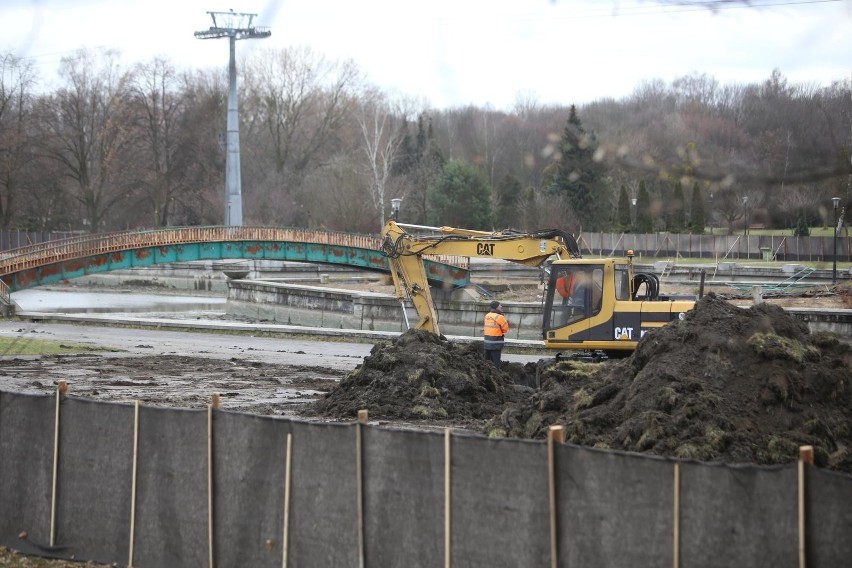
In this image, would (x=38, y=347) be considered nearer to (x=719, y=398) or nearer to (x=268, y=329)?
(x=268, y=329)

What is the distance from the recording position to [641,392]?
14.5 m

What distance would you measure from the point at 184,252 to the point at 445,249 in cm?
2515

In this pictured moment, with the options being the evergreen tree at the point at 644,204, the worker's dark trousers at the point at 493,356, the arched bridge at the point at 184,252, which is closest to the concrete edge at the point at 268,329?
the arched bridge at the point at 184,252

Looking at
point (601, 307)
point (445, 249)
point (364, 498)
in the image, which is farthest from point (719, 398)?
point (445, 249)

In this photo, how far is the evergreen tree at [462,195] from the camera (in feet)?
192

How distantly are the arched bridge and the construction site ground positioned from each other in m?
23.6

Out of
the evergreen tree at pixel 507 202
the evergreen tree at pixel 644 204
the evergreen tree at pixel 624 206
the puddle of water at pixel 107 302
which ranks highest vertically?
the evergreen tree at pixel 507 202

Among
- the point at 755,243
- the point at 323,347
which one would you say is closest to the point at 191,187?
the point at 755,243

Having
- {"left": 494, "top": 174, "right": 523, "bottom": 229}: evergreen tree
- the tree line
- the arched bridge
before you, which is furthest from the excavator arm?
{"left": 494, "top": 174, "right": 523, "bottom": 229}: evergreen tree

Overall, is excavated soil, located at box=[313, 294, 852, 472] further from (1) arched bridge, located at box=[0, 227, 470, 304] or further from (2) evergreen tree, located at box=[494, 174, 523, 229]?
(2) evergreen tree, located at box=[494, 174, 523, 229]

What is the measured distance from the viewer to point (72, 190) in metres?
91.6

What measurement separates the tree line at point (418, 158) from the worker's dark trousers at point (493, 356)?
4205mm

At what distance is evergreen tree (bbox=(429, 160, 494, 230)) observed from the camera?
192ft

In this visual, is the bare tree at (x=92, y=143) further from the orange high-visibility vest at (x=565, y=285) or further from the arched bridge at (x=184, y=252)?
the orange high-visibility vest at (x=565, y=285)
